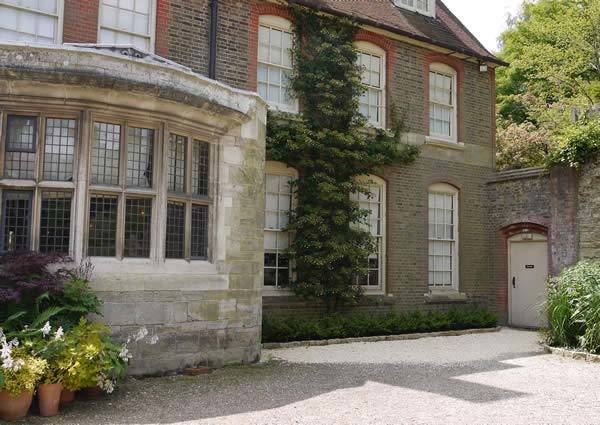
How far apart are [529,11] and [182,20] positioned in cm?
2518

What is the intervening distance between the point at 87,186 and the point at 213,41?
545 cm

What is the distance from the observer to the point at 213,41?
39.0 ft

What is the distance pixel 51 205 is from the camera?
7359 millimetres

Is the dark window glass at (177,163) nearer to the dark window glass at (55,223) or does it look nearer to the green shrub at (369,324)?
the dark window glass at (55,223)

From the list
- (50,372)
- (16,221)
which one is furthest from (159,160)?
(50,372)

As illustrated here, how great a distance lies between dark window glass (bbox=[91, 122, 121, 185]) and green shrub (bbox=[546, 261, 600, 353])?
7966mm

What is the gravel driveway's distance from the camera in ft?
20.5

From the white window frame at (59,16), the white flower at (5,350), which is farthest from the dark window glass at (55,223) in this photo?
the white window frame at (59,16)

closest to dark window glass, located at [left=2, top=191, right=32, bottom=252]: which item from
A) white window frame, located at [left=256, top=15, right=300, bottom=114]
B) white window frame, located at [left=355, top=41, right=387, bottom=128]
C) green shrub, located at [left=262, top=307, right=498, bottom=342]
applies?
green shrub, located at [left=262, top=307, right=498, bottom=342]

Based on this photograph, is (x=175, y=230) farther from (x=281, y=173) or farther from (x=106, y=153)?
(x=281, y=173)

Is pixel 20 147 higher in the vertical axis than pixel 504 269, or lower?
higher

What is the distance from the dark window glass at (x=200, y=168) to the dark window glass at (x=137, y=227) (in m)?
0.81

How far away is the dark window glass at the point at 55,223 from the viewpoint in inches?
287

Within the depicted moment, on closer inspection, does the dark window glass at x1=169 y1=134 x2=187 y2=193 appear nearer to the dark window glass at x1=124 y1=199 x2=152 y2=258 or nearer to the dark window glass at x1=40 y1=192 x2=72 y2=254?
the dark window glass at x1=124 y1=199 x2=152 y2=258
